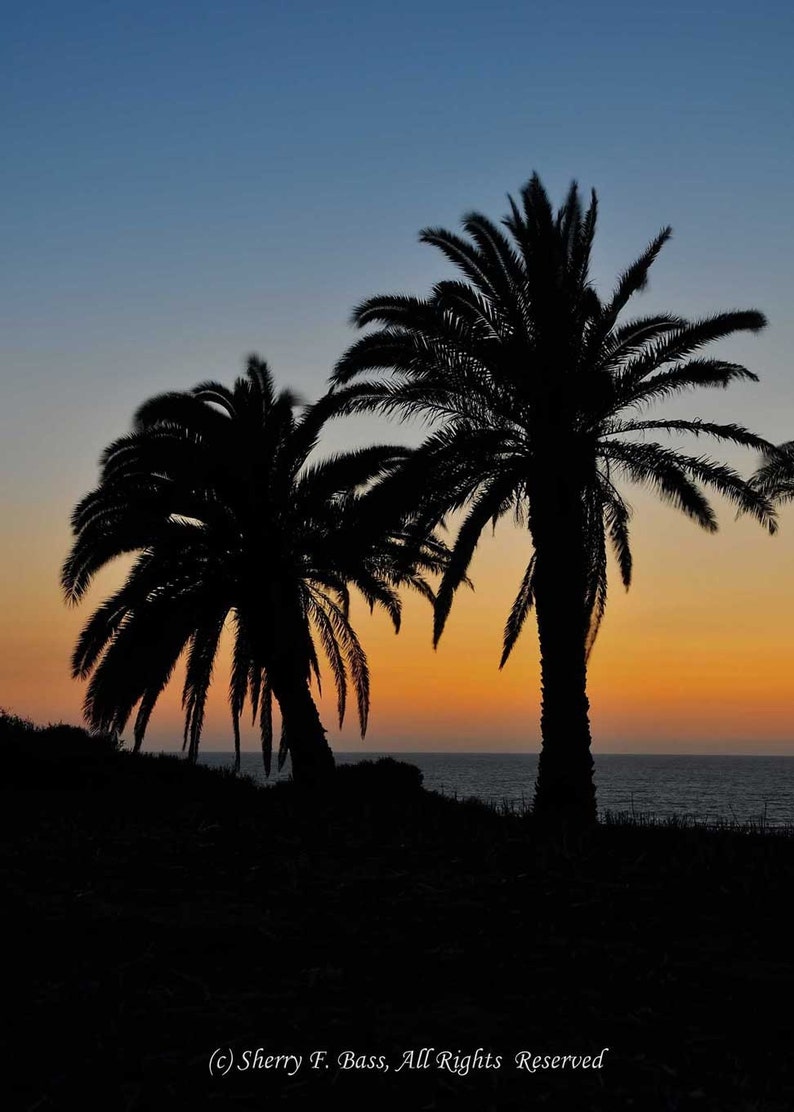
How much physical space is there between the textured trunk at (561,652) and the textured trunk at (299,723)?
19.6 feet

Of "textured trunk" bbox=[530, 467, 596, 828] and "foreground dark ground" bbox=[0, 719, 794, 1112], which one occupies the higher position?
"textured trunk" bbox=[530, 467, 596, 828]

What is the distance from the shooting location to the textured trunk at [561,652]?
19516 millimetres

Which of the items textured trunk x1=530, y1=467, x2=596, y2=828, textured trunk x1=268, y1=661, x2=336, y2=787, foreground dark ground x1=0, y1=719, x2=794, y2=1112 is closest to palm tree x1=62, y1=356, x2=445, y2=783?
textured trunk x1=268, y1=661, x2=336, y2=787

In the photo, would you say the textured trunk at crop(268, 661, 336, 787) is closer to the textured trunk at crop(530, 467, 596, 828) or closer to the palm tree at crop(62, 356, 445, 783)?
the palm tree at crop(62, 356, 445, 783)

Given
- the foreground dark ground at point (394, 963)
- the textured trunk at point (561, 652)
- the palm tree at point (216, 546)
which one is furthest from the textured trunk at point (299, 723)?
the foreground dark ground at point (394, 963)

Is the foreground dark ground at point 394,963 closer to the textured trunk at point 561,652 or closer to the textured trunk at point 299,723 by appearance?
the textured trunk at point 561,652

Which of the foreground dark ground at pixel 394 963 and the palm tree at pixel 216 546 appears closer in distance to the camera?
the foreground dark ground at pixel 394 963

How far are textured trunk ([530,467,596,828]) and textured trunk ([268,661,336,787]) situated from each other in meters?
5.98

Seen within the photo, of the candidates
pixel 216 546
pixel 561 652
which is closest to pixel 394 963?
pixel 561 652

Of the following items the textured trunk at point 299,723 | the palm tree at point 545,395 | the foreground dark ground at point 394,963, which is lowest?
the foreground dark ground at point 394,963

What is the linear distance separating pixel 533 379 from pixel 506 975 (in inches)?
503

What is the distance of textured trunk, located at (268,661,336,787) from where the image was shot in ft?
79.0

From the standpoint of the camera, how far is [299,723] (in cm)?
2425

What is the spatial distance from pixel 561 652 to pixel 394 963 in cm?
1182
